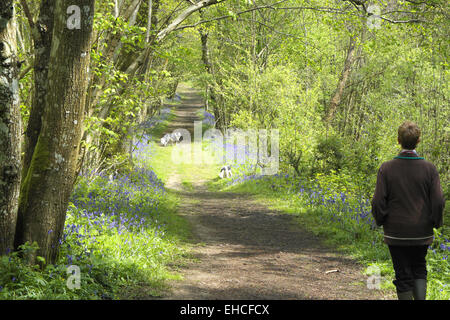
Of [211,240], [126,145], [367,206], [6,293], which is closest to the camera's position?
[6,293]

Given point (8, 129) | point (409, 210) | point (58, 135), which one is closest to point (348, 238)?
point (409, 210)

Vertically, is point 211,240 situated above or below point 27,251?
below

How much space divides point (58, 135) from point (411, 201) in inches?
154

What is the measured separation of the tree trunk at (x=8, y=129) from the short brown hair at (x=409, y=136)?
4165 millimetres

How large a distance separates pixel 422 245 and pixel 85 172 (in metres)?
9.30

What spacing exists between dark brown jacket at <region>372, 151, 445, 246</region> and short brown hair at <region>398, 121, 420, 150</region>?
0.09 metres

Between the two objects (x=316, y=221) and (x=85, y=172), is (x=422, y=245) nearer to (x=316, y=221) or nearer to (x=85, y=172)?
(x=316, y=221)

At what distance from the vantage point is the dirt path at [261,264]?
20.3ft

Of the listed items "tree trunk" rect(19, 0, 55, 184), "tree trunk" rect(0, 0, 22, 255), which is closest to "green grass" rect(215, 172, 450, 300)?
"tree trunk" rect(0, 0, 22, 255)

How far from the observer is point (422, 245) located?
4648 mm

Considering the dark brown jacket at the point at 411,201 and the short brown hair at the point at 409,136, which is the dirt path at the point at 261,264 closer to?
the dark brown jacket at the point at 411,201

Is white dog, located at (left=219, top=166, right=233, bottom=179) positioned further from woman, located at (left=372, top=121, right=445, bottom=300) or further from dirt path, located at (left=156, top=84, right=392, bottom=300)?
woman, located at (left=372, top=121, right=445, bottom=300)

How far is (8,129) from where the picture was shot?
16.3 feet
